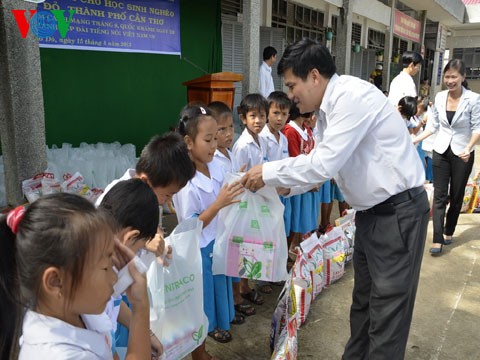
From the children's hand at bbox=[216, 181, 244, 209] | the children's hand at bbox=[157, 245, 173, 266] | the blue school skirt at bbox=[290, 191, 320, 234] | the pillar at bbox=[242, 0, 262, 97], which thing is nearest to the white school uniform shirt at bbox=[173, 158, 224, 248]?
the children's hand at bbox=[216, 181, 244, 209]

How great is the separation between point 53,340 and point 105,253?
0.71ft

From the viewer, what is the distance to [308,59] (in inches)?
70.6

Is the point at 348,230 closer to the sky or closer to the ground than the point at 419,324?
closer to the sky

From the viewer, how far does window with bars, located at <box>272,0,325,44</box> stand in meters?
8.69

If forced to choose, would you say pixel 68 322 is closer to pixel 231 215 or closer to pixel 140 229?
pixel 140 229

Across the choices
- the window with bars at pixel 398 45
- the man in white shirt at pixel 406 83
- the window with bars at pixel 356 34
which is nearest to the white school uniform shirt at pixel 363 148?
the man in white shirt at pixel 406 83

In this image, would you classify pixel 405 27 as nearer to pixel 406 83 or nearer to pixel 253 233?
pixel 406 83

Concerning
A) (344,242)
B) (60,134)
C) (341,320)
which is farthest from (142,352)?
(60,134)

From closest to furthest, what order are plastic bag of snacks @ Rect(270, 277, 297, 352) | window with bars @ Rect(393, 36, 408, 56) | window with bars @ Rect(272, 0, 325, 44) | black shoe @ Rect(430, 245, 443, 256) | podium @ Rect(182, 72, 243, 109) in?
plastic bag of snacks @ Rect(270, 277, 297, 352) → black shoe @ Rect(430, 245, 443, 256) → podium @ Rect(182, 72, 243, 109) → window with bars @ Rect(272, 0, 325, 44) → window with bars @ Rect(393, 36, 408, 56)

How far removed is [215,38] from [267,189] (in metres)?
5.26

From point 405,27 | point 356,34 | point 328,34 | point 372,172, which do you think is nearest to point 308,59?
point 372,172

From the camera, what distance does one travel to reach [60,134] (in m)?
5.13

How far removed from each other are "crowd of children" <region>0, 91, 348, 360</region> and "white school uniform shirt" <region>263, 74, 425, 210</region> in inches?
17.1

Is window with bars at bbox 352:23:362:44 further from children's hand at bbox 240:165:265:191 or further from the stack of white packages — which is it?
children's hand at bbox 240:165:265:191
